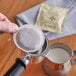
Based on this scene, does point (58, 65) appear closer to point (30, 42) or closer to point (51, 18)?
point (30, 42)

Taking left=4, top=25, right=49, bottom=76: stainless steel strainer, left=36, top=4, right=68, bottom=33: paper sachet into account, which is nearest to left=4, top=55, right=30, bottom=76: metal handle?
left=4, top=25, right=49, bottom=76: stainless steel strainer

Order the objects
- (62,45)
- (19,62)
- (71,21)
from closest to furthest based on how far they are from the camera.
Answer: (19,62)
(62,45)
(71,21)

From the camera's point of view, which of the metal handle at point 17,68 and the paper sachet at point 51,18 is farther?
the paper sachet at point 51,18

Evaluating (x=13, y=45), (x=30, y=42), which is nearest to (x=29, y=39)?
(x=30, y=42)

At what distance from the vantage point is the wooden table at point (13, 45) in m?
0.63

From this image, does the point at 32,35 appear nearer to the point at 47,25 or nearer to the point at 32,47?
the point at 32,47

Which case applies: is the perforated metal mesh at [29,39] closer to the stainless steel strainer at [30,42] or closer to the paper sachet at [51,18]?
the stainless steel strainer at [30,42]

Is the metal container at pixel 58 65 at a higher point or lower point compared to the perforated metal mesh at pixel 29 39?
lower

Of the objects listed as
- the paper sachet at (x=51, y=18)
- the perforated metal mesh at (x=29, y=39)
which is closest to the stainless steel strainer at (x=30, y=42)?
the perforated metal mesh at (x=29, y=39)

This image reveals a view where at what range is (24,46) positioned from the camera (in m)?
0.55

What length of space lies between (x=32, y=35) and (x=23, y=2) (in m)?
0.27

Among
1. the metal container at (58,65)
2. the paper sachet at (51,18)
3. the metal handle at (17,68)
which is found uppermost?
the metal handle at (17,68)

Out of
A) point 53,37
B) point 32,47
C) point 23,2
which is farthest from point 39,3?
point 32,47

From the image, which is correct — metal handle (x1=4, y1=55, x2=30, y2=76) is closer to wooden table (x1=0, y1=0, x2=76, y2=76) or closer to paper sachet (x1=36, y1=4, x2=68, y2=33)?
wooden table (x1=0, y1=0, x2=76, y2=76)
